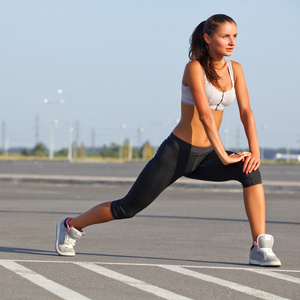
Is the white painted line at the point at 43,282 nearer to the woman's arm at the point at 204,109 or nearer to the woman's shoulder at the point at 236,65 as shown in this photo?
the woman's arm at the point at 204,109

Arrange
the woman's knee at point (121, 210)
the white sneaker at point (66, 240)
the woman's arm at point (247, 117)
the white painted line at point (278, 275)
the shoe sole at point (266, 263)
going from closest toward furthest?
the white painted line at point (278, 275), the woman's arm at point (247, 117), the shoe sole at point (266, 263), the woman's knee at point (121, 210), the white sneaker at point (66, 240)

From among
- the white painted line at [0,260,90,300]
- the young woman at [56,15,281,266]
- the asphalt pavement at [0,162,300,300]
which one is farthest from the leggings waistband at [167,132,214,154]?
the white painted line at [0,260,90,300]

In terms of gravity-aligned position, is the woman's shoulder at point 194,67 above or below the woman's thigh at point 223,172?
above

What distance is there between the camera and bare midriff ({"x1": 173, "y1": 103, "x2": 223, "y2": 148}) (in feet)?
22.3

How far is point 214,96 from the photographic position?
22.0 ft

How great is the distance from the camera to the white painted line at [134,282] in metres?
5.38

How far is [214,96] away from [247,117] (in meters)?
0.37

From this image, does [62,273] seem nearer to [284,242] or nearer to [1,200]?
[284,242]

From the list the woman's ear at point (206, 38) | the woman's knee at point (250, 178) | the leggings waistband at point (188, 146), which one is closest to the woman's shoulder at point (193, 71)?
the woman's ear at point (206, 38)

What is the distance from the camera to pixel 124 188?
22.9 metres

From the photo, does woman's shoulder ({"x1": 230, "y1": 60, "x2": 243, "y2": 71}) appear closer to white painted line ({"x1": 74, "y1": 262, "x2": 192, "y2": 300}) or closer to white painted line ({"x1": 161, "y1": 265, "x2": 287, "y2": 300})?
white painted line ({"x1": 161, "y1": 265, "x2": 287, "y2": 300})

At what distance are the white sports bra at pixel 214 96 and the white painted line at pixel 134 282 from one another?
5.07 feet

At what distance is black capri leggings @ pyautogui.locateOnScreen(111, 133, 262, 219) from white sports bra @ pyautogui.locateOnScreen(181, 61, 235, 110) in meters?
0.34

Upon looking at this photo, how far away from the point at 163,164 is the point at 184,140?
265mm
